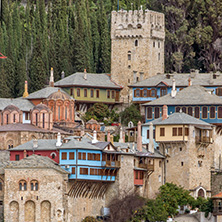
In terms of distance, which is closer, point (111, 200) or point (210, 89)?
point (111, 200)

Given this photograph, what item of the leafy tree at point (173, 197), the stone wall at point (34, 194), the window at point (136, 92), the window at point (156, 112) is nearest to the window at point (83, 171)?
the stone wall at point (34, 194)

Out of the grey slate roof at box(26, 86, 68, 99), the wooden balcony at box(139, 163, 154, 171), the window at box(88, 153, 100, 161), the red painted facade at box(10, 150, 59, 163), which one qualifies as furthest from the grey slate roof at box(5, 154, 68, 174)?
the grey slate roof at box(26, 86, 68, 99)

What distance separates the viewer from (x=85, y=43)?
145 m

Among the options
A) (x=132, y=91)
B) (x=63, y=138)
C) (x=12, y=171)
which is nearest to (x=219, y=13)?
(x=132, y=91)

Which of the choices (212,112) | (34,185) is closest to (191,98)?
(212,112)

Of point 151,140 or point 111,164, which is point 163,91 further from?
point 111,164

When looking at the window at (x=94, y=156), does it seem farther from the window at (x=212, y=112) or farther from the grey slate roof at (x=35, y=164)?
the window at (x=212, y=112)

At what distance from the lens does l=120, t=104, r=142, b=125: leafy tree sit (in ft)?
433

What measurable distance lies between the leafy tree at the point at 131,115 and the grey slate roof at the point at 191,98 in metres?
5.98

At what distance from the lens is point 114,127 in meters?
130

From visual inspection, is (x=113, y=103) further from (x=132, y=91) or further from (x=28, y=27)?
(x=28, y=27)

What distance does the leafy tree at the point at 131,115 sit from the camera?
132m

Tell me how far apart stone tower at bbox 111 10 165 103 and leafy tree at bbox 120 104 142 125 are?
346 cm

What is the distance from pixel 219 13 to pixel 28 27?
82.7 ft
